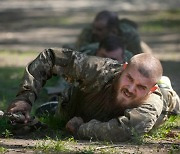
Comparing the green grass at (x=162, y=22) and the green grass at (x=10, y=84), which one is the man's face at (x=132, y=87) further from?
the green grass at (x=162, y=22)

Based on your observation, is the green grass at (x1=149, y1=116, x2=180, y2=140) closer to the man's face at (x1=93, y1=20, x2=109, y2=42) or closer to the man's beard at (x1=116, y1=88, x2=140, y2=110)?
the man's beard at (x1=116, y1=88, x2=140, y2=110)

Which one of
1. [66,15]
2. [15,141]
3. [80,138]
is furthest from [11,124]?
[66,15]

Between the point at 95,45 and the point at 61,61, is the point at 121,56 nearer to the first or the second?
the point at 95,45

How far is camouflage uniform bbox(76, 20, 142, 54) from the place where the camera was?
11250 millimetres

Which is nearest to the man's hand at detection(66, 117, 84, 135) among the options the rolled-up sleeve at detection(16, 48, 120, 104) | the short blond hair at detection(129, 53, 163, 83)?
the rolled-up sleeve at detection(16, 48, 120, 104)

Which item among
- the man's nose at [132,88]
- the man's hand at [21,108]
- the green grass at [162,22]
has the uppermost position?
the man's nose at [132,88]

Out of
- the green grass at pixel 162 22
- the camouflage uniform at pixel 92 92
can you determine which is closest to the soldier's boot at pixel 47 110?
the camouflage uniform at pixel 92 92

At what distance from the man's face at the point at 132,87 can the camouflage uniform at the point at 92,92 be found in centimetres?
10

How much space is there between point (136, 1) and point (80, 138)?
1864 centimetres

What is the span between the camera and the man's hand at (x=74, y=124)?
20.8 feet

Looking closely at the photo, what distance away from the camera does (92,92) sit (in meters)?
6.34

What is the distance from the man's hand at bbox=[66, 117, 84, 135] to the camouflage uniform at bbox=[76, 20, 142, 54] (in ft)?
15.8

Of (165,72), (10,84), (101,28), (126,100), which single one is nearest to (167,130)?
(126,100)

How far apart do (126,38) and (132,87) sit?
5479 millimetres
